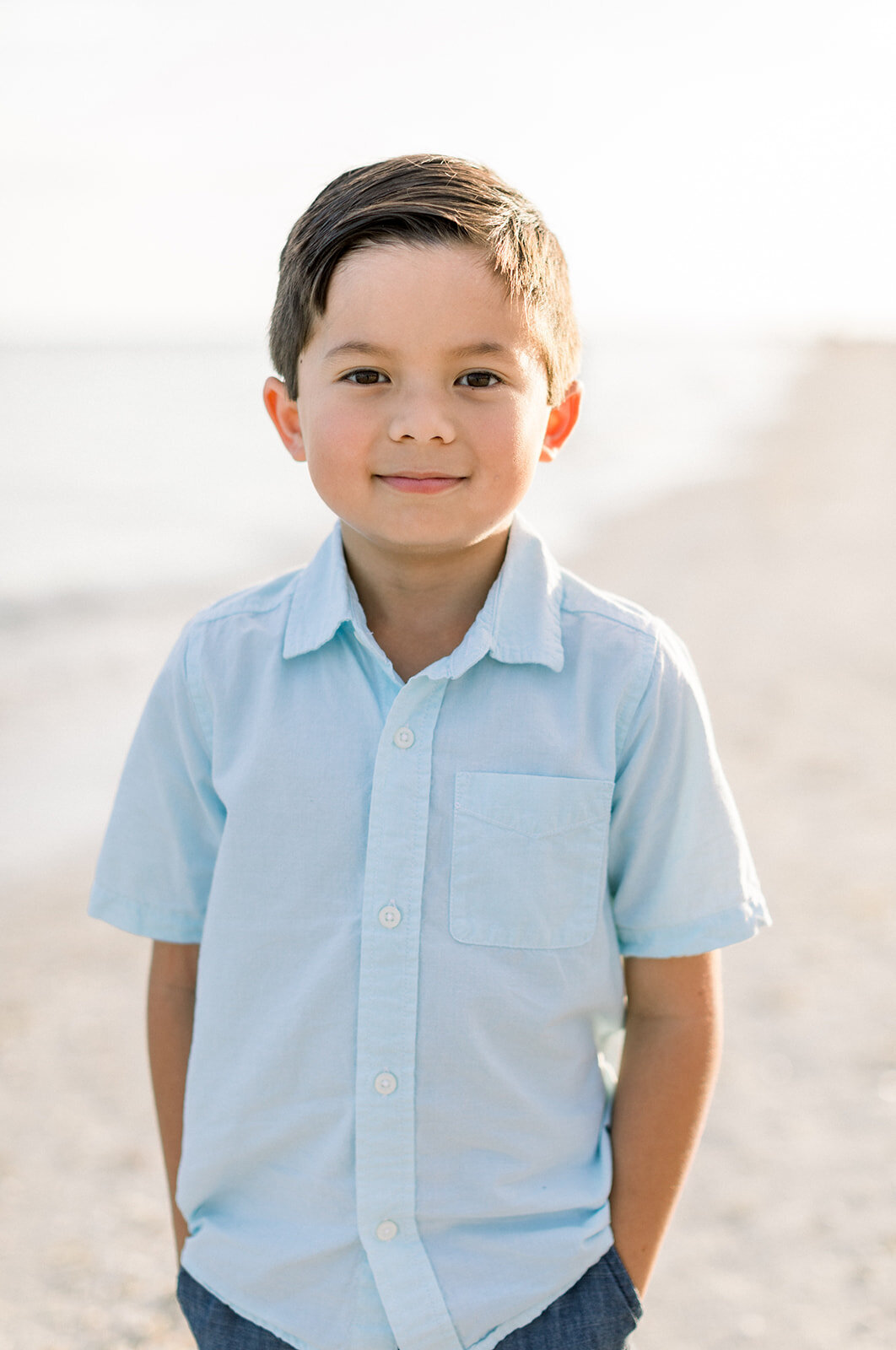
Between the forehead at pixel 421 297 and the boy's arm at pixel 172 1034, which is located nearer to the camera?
the forehead at pixel 421 297

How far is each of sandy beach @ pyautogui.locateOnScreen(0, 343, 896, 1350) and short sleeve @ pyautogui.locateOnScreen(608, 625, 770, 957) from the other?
128 centimetres

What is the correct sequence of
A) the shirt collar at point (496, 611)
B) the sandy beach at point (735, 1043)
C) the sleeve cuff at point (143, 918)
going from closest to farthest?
the shirt collar at point (496, 611) < the sleeve cuff at point (143, 918) < the sandy beach at point (735, 1043)

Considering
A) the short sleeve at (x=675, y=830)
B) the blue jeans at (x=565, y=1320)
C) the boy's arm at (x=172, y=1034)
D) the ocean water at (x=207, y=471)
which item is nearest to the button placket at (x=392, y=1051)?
the blue jeans at (x=565, y=1320)

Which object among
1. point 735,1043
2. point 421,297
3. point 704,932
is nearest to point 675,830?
point 704,932

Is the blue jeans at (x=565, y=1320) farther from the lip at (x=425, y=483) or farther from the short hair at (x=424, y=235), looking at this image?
the short hair at (x=424, y=235)

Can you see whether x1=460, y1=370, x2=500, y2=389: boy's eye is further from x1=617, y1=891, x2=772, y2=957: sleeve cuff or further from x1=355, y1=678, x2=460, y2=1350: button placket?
x1=617, y1=891, x2=772, y2=957: sleeve cuff

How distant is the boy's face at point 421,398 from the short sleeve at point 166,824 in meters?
0.31

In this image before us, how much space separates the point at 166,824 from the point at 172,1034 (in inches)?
11.3

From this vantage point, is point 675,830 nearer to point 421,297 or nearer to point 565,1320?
point 565,1320

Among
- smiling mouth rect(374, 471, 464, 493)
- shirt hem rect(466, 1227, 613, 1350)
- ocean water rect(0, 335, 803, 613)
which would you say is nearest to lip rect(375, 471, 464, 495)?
smiling mouth rect(374, 471, 464, 493)

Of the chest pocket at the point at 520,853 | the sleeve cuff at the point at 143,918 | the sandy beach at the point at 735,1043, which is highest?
the chest pocket at the point at 520,853

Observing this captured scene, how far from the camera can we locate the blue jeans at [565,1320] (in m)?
1.39

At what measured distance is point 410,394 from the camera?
4.54 feet

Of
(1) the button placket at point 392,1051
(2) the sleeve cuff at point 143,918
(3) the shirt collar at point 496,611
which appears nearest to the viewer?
(1) the button placket at point 392,1051
